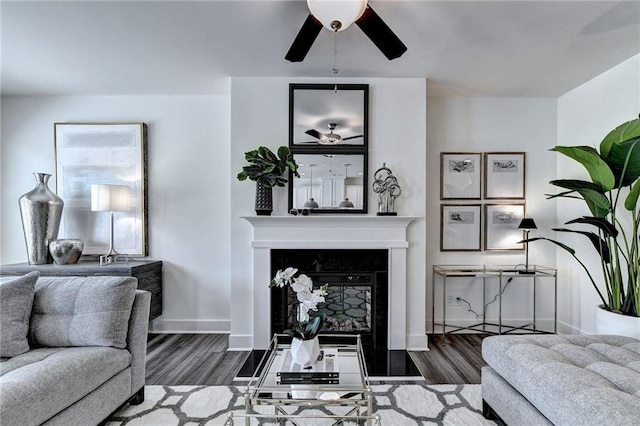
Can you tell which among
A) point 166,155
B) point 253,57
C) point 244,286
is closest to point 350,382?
point 244,286

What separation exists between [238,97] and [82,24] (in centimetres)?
125

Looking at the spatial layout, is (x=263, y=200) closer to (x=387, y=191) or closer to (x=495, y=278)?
(x=387, y=191)

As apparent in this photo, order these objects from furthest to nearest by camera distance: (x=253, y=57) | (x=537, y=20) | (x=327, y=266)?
(x=327, y=266) < (x=253, y=57) < (x=537, y=20)

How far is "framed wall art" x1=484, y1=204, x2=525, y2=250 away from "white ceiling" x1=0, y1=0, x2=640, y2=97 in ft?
4.14

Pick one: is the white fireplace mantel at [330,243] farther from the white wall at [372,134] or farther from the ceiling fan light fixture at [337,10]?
the ceiling fan light fixture at [337,10]

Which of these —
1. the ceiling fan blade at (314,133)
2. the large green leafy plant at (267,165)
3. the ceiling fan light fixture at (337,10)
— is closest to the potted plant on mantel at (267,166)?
the large green leafy plant at (267,165)

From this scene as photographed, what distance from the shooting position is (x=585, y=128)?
10.3 feet

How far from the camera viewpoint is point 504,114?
3514 millimetres

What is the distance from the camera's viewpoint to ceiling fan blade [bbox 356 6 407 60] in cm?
171

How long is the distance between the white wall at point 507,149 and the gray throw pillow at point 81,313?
2.90 m

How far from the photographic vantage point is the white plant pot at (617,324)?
7.07ft

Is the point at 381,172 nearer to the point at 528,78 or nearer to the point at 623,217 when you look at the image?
the point at 528,78

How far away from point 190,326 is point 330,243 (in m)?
1.88

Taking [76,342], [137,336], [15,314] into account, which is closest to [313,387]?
[137,336]
